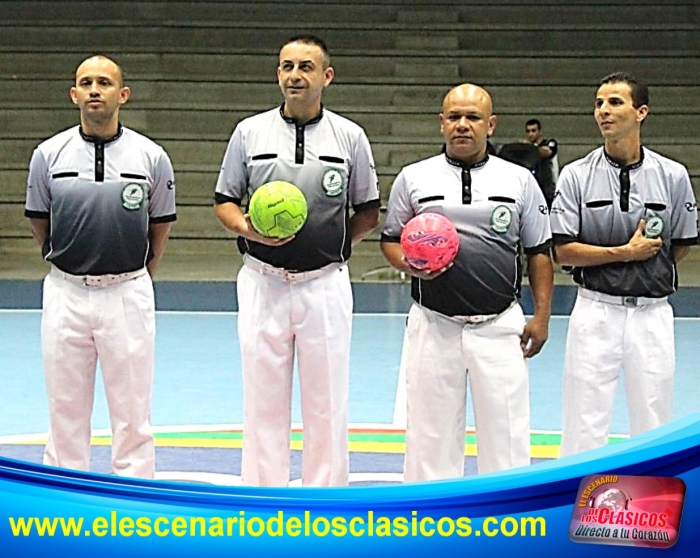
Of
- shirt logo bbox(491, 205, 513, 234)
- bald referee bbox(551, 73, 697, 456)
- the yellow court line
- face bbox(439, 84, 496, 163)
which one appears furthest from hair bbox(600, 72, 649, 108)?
the yellow court line

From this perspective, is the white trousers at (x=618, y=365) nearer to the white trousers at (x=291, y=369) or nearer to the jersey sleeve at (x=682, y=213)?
the jersey sleeve at (x=682, y=213)

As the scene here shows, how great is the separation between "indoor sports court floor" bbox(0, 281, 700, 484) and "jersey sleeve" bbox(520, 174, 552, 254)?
1.90 meters

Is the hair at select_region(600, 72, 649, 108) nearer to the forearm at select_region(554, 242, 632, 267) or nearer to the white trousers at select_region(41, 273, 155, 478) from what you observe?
the forearm at select_region(554, 242, 632, 267)

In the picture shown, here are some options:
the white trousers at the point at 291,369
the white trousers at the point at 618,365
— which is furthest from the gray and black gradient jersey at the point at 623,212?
the white trousers at the point at 291,369

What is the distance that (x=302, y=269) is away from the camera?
5957 mm

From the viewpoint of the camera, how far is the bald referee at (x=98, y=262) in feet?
19.6

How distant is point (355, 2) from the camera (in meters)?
20.5

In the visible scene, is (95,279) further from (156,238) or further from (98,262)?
(156,238)

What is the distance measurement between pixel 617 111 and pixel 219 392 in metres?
4.58

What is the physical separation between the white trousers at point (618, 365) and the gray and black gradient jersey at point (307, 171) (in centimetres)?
132

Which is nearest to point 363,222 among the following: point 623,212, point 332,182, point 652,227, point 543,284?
point 332,182

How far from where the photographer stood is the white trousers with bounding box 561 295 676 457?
5.91 meters

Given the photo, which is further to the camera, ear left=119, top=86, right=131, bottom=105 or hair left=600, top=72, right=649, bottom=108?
ear left=119, top=86, right=131, bottom=105

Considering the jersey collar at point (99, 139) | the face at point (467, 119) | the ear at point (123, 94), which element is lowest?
the jersey collar at point (99, 139)
